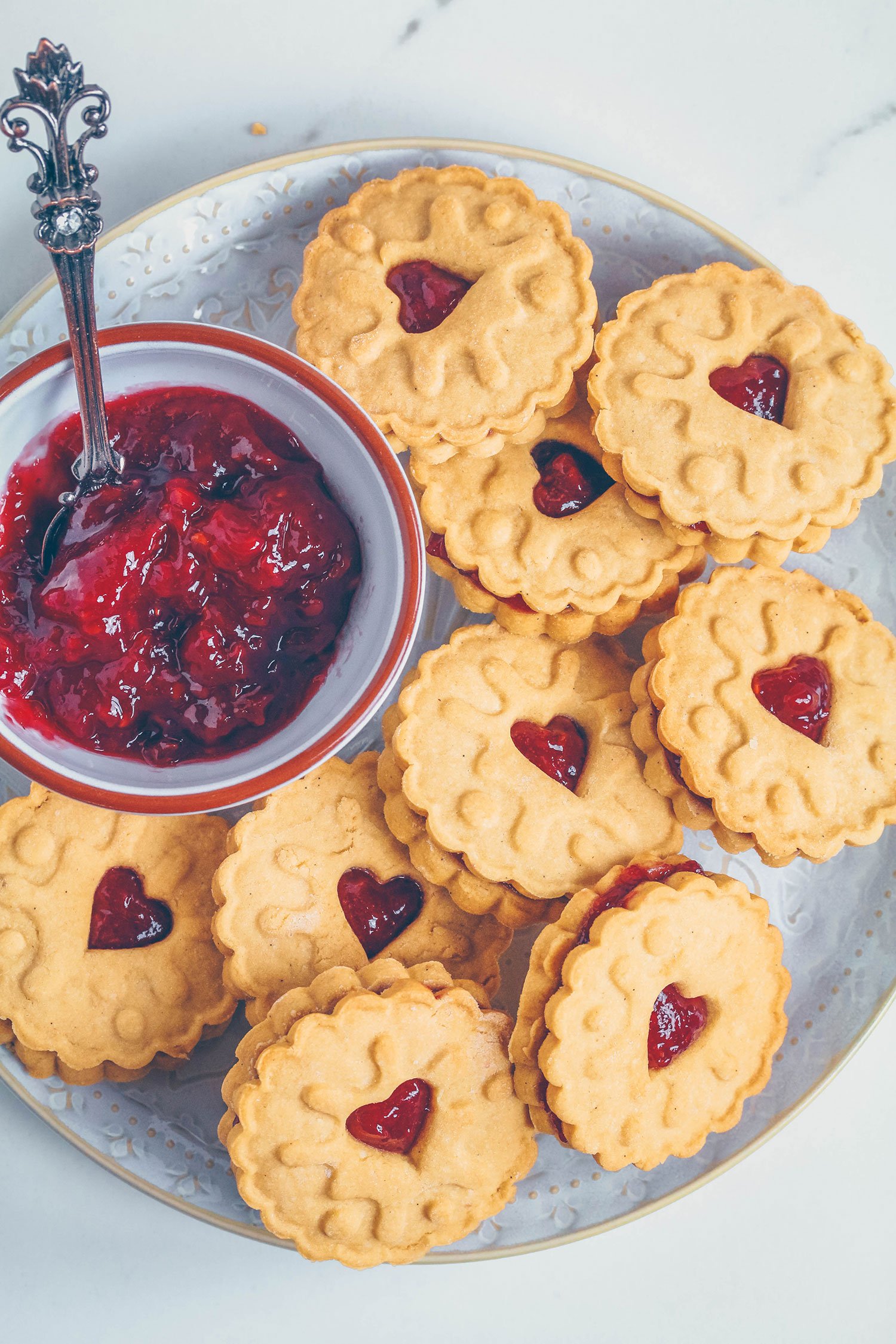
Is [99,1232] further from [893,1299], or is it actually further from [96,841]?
[893,1299]

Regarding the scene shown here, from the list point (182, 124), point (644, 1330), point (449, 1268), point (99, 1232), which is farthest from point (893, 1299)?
point (182, 124)

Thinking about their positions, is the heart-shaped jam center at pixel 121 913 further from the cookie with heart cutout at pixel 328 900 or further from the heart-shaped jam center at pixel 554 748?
the heart-shaped jam center at pixel 554 748

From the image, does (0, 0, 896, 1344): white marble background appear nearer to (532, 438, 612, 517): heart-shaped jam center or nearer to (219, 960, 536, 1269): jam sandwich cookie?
(219, 960, 536, 1269): jam sandwich cookie

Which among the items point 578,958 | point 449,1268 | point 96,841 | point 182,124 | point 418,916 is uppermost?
point 182,124

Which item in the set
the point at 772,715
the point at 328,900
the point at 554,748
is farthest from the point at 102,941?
the point at 772,715

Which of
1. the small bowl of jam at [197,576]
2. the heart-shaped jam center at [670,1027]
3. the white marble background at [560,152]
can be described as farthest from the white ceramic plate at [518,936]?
the small bowl of jam at [197,576]

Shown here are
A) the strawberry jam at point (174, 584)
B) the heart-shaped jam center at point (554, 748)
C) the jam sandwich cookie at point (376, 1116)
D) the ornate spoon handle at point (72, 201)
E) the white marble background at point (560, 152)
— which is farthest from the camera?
the white marble background at point (560, 152)

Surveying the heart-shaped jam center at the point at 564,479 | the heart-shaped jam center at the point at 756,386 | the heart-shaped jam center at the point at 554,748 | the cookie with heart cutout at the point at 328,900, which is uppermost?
the heart-shaped jam center at the point at 756,386

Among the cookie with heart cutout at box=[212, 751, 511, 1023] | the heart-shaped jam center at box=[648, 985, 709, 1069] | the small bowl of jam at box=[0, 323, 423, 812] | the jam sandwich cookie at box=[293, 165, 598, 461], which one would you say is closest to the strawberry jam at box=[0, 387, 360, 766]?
the small bowl of jam at box=[0, 323, 423, 812]
